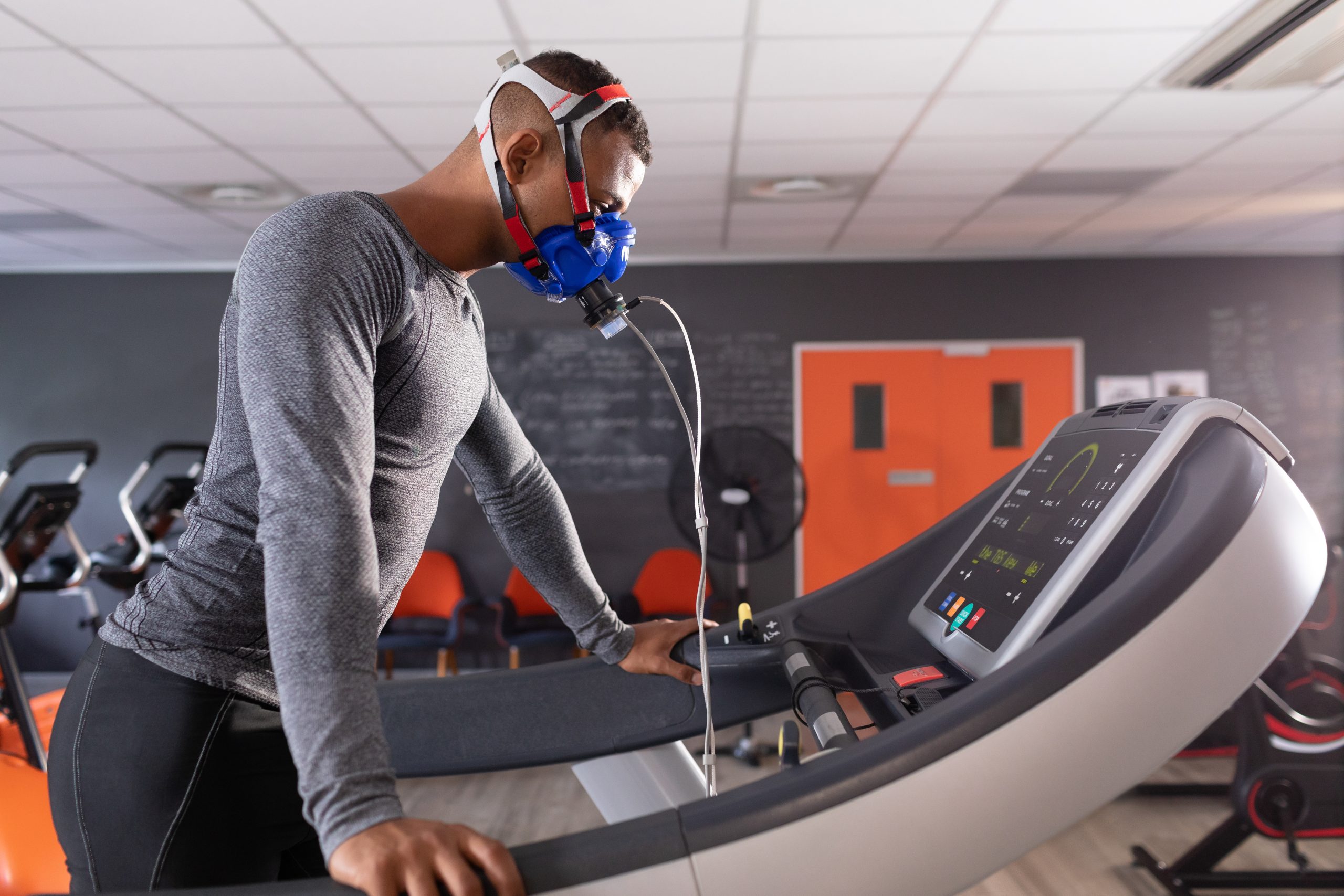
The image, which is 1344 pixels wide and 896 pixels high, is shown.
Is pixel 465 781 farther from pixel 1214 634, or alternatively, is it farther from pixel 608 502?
pixel 1214 634

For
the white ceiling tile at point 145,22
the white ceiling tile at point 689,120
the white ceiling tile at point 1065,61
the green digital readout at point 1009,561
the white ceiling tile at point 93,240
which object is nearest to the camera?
the green digital readout at point 1009,561

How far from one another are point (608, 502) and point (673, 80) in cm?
295

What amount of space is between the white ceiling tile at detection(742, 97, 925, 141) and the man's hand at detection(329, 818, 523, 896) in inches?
101

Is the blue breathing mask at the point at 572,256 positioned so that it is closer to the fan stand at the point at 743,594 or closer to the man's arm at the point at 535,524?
the man's arm at the point at 535,524

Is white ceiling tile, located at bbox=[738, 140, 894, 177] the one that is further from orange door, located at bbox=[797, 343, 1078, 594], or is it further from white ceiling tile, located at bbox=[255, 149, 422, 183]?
orange door, located at bbox=[797, 343, 1078, 594]

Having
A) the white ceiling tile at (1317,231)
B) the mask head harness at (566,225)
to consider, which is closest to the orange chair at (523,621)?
the mask head harness at (566,225)

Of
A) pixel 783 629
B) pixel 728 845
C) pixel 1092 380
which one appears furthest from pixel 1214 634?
pixel 1092 380

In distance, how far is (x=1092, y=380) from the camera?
5.20m

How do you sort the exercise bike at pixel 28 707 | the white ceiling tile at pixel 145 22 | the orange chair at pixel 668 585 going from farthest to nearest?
the orange chair at pixel 668 585 < the white ceiling tile at pixel 145 22 < the exercise bike at pixel 28 707

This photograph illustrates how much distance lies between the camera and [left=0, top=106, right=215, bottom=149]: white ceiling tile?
9.15 ft

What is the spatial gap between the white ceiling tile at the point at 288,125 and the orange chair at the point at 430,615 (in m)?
2.28

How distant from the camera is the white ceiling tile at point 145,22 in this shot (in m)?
2.11

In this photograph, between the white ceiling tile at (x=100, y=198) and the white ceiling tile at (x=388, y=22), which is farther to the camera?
the white ceiling tile at (x=100, y=198)

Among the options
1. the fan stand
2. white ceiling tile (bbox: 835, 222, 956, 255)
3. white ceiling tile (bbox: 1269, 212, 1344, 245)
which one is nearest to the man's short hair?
the fan stand
